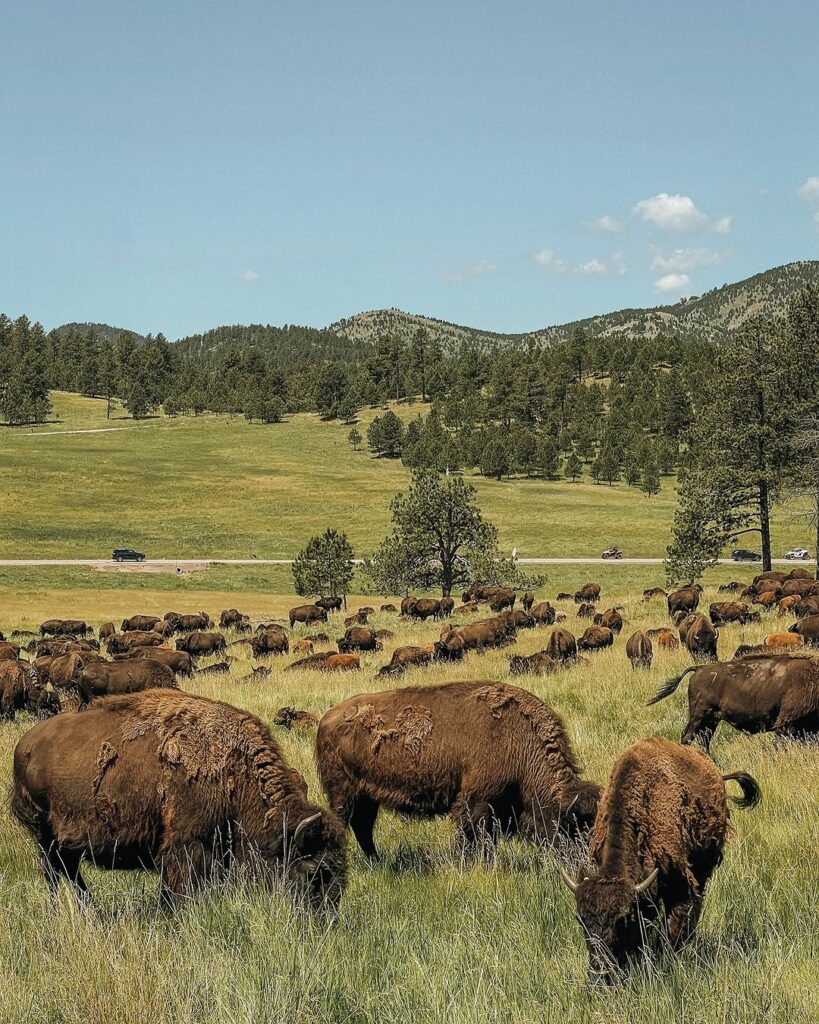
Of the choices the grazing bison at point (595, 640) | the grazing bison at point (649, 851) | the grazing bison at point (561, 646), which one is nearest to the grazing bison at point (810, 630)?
the grazing bison at point (561, 646)

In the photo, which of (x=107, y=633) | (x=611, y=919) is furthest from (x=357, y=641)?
(x=611, y=919)

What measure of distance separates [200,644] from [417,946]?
25935 millimetres

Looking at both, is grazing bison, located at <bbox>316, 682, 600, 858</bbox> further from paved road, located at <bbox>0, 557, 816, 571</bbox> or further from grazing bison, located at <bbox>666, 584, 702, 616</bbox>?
paved road, located at <bbox>0, 557, 816, 571</bbox>

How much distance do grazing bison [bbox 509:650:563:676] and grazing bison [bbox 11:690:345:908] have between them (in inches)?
481

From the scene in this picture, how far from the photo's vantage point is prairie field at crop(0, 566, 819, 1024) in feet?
12.5

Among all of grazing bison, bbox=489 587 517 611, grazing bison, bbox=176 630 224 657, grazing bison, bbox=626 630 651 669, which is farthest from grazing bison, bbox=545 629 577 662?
grazing bison, bbox=489 587 517 611

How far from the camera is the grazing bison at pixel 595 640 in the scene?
22125 mm

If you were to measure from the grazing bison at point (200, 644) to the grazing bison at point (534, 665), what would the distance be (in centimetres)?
1392

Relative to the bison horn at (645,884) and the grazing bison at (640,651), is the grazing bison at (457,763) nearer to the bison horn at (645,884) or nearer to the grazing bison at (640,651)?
the bison horn at (645,884)

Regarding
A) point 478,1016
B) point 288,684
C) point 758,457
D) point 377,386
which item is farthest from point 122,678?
point 377,386

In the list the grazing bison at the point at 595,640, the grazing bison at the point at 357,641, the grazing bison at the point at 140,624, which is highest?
the grazing bison at the point at 595,640

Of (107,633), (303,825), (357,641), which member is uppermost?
(303,825)

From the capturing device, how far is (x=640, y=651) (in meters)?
18.1

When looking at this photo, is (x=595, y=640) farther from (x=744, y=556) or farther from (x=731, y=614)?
(x=744, y=556)
